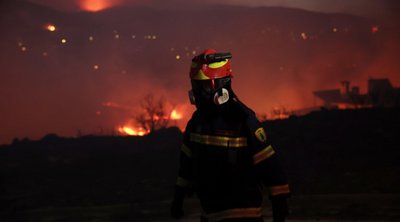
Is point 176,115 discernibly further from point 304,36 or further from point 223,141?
point 223,141

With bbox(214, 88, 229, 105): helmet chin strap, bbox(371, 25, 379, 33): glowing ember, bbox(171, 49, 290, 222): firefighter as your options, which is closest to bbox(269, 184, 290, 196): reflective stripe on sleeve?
bbox(171, 49, 290, 222): firefighter

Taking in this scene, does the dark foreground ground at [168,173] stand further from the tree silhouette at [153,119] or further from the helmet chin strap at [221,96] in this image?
the tree silhouette at [153,119]

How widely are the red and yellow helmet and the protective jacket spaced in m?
0.22

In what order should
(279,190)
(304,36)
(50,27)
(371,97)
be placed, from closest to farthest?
1. (279,190)
2. (371,97)
3. (50,27)
4. (304,36)

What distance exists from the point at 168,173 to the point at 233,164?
409 inches

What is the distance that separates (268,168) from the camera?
3.28 m

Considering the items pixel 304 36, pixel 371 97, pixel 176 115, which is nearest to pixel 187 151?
pixel 371 97

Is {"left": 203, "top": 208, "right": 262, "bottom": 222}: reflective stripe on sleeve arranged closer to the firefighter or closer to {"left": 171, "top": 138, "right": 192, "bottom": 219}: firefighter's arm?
the firefighter

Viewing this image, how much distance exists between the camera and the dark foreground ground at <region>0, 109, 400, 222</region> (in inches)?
322

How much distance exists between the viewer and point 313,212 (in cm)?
748

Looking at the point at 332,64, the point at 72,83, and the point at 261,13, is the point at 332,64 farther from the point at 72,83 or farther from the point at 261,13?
the point at 72,83

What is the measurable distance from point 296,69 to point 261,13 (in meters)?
28.1

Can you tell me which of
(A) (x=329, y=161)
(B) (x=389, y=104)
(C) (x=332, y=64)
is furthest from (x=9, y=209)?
(C) (x=332, y=64)

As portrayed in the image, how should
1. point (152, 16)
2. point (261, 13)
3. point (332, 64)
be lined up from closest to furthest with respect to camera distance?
point (332, 64) < point (152, 16) < point (261, 13)
